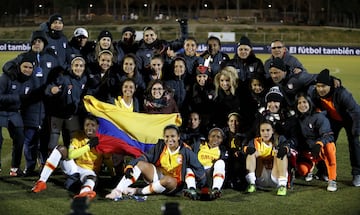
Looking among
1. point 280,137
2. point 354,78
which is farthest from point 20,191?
point 354,78

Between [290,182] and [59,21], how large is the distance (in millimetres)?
4611

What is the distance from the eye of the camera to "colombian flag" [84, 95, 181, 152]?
914 cm

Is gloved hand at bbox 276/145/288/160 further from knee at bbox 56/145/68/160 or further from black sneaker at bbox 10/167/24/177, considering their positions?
black sneaker at bbox 10/167/24/177

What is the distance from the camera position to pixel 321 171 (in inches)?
388

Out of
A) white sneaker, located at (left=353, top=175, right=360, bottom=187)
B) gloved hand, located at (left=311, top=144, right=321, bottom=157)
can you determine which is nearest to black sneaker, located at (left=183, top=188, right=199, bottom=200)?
gloved hand, located at (left=311, top=144, right=321, bottom=157)

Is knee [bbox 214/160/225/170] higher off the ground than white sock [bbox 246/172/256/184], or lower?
higher

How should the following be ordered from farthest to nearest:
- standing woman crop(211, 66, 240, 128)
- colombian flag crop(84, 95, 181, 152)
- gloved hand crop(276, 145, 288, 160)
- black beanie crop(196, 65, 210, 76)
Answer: black beanie crop(196, 65, 210, 76) < standing woman crop(211, 66, 240, 128) < colombian flag crop(84, 95, 181, 152) < gloved hand crop(276, 145, 288, 160)

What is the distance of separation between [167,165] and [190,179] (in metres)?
0.35

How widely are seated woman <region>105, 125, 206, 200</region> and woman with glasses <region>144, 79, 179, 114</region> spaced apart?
0.86 meters

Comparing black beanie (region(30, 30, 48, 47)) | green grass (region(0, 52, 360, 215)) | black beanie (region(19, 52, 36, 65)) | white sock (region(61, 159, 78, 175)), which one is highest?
black beanie (region(30, 30, 48, 47))

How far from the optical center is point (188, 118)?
9586mm

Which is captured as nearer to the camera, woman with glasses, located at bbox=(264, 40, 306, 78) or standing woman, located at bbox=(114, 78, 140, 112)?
standing woman, located at bbox=(114, 78, 140, 112)

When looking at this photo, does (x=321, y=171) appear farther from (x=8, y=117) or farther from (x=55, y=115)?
(x=8, y=117)

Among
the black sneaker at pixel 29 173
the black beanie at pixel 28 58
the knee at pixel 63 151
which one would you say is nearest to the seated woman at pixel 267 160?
the knee at pixel 63 151
